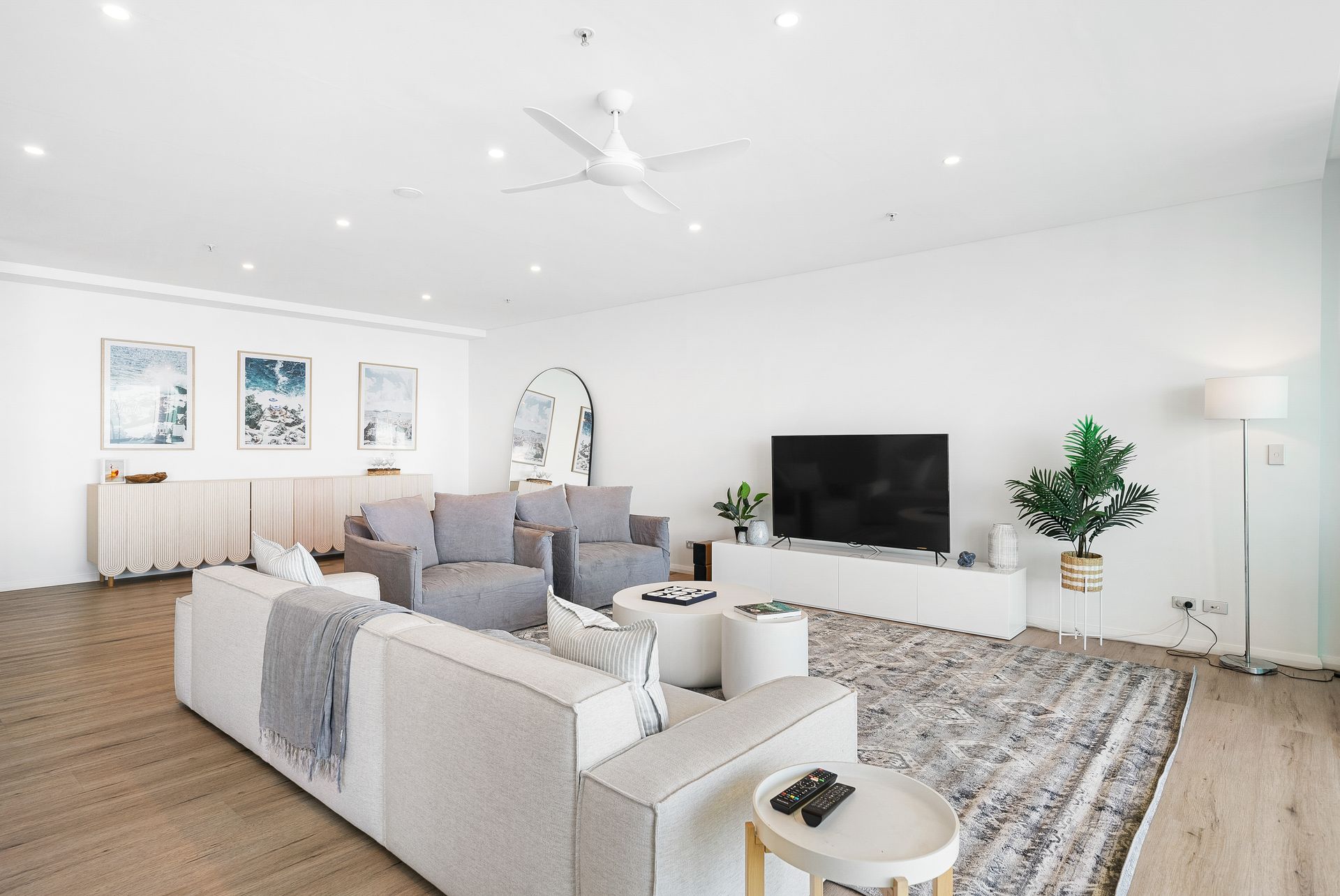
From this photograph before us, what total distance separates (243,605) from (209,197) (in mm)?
2624

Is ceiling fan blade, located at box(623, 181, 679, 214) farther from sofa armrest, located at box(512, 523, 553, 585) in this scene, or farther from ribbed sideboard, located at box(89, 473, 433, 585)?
ribbed sideboard, located at box(89, 473, 433, 585)

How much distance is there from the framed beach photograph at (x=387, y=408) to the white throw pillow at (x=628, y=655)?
688 cm

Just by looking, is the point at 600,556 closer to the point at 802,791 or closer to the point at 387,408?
the point at 802,791

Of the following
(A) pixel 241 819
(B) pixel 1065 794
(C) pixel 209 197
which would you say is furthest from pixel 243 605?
(B) pixel 1065 794

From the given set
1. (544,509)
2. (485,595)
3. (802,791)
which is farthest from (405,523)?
(802,791)

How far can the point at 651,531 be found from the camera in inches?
216

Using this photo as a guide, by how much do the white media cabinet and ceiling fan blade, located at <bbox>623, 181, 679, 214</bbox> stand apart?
9.66ft

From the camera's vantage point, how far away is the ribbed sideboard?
5945 mm

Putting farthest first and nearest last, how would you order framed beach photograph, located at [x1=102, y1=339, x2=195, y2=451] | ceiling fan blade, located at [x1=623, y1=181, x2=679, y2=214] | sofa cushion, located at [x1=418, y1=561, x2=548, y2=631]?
framed beach photograph, located at [x1=102, y1=339, x2=195, y2=451]
sofa cushion, located at [x1=418, y1=561, x2=548, y2=631]
ceiling fan blade, located at [x1=623, y1=181, x2=679, y2=214]

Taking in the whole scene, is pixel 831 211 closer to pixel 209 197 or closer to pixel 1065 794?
pixel 1065 794

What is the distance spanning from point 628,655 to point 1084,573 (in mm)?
3495

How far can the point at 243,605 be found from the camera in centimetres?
269

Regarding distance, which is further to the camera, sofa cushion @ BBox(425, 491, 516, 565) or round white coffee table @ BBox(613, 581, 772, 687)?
sofa cushion @ BBox(425, 491, 516, 565)

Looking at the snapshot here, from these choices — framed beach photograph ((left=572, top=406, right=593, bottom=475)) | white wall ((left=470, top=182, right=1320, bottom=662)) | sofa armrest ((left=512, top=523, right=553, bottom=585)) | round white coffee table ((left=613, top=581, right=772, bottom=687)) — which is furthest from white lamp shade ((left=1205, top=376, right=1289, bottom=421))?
framed beach photograph ((left=572, top=406, right=593, bottom=475))
